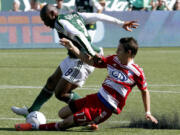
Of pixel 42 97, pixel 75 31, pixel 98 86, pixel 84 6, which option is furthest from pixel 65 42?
pixel 84 6

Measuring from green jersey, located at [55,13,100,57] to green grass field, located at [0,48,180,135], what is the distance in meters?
1.12

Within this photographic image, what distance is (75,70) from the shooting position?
26.2 ft

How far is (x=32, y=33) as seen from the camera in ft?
74.1

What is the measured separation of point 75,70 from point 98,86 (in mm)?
4176

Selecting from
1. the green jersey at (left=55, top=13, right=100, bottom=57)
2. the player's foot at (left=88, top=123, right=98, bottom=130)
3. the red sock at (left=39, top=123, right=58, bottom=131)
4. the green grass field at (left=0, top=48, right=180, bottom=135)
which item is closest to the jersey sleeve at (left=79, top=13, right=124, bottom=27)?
the green jersey at (left=55, top=13, right=100, bottom=57)

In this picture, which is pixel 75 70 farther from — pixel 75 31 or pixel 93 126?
pixel 93 126

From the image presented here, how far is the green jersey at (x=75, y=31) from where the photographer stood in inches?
297

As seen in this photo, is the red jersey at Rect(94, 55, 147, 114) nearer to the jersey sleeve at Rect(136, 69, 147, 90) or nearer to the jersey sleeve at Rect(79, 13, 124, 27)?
the jersey sleeve at Rect(136, 69, 147, 90)

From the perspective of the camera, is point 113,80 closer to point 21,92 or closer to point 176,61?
point 21,92

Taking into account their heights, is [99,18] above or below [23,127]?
above

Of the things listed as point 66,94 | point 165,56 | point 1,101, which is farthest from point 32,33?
point 66,94

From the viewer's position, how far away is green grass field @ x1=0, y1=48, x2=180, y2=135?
7.61 m

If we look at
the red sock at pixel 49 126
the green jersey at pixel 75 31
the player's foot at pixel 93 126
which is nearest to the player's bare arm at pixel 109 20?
the green jersey at pixel 75 31

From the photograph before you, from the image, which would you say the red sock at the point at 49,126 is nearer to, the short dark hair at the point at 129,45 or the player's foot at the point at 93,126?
the player's foot at the point at 93,126
